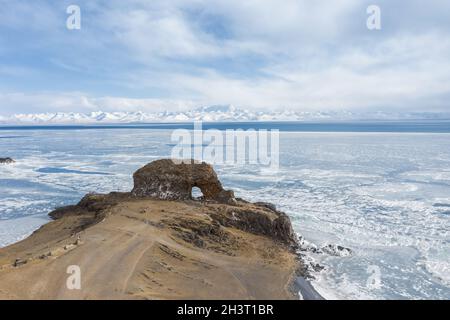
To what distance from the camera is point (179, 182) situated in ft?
61.7

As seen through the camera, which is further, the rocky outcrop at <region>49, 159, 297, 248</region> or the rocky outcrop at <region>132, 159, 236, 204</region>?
the rocky outcrop at <region>132, 159, 236, 204</region>

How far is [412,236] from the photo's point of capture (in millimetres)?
16594

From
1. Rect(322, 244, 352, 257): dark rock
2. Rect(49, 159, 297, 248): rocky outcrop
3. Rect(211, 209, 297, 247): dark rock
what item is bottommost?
Rect(322, 244, 352, 257): dark rock

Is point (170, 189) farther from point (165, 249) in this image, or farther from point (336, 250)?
point (336, 250)

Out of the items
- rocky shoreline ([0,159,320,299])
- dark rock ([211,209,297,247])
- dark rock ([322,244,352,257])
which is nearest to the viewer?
rocky shoreline ([0,159,320,299])

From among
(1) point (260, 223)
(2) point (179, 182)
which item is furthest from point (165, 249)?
(2) point (179, 182)

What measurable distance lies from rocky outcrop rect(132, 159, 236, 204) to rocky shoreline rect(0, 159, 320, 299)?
51 mm

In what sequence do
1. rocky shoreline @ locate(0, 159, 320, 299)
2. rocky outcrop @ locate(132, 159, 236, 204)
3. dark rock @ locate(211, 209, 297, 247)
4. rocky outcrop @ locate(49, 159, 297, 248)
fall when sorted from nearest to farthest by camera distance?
rocky shoreline @ locate(0, 159, 320, 299), dark rock @ locate(211, 209, 297, 247), rocky outcrop @ locate(49, 159, 297, 248), rocky outcrop @ locate(132, 159, 236, 204)

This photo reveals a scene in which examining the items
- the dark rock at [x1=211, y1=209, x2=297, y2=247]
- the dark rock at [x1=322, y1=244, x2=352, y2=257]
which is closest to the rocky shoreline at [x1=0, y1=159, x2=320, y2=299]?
the dark rock at [x1=211, y1=209, x2=297, y2=247]

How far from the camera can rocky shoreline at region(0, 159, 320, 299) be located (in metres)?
9.41

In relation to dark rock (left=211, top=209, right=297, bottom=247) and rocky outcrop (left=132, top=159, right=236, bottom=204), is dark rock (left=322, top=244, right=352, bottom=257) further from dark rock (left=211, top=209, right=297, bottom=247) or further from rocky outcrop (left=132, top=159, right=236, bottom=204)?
rocky outcrop (left=132, top=159, right=236, bottom=204)

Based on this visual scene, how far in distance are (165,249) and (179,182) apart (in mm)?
6893

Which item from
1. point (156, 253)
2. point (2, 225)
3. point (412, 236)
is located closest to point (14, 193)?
point (2, 225)

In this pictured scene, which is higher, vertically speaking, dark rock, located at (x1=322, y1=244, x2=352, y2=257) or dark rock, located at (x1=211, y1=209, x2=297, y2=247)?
dark rock, located at (x1=211, y1=209, x2=297, y2=247)
